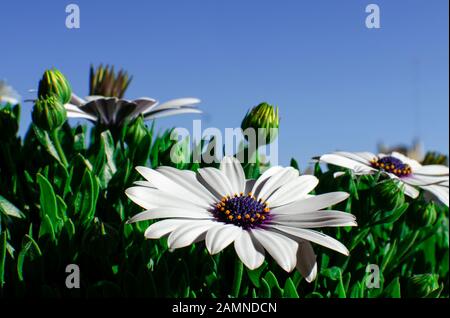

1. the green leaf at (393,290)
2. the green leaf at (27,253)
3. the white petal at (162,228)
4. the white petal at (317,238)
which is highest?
the white petal at (162,228)

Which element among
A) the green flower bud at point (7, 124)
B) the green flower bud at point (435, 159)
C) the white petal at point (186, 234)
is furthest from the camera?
the green flower bud at point (435, 159)

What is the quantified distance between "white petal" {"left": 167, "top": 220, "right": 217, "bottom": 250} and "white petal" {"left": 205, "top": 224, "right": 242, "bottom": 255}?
0.02 meters

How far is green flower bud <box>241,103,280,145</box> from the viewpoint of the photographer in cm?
122

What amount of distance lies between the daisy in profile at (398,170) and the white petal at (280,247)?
17.8 inches

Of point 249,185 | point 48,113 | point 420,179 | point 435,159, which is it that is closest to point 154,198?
point 249,185

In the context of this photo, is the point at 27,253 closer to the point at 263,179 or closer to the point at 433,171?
the point at 263,179

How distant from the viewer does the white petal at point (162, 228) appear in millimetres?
899

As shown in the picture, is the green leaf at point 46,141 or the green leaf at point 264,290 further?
the green leaf at point 46,141

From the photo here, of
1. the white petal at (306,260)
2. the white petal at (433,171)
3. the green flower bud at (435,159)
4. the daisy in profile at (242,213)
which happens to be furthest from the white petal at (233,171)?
the green flower bud at (435,159)

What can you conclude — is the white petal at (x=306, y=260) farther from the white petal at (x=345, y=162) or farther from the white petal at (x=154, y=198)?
the white petal at (x=345, y=162)

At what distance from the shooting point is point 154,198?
3.30 feet

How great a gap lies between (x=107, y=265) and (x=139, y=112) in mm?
482

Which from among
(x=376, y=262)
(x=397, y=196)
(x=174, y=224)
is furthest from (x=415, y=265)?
(x=174, y=224)
